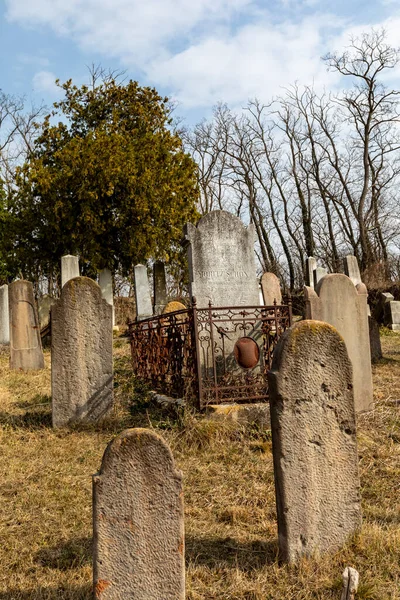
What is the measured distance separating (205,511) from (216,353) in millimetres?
3455

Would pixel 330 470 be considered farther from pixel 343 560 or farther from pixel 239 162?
pixel 239 162

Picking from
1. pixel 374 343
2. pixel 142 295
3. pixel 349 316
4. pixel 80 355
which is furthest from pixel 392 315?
pixel 80 355

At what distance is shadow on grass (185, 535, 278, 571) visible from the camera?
126 inches

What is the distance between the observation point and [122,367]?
10602 millimetres

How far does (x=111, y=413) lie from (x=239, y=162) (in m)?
27.7

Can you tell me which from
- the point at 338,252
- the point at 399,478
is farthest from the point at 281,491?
the point at 338,252

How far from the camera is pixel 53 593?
2883mm

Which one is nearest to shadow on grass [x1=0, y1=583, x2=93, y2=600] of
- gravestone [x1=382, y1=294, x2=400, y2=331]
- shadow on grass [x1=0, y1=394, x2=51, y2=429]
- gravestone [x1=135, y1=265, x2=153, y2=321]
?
shadow on grass [x1=0, y1=394, x2=51, y2=429]

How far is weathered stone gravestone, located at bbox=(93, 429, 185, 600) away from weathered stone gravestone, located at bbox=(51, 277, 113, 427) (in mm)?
4087

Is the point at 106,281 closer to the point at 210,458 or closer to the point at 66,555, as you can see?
the point at 210,458

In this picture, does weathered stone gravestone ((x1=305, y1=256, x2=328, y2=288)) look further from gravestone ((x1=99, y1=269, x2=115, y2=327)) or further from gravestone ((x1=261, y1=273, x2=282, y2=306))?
gravestone ((x1=99, y1=269, x2=115, y2=327))

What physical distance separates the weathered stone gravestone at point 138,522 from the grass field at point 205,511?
0.35 metres

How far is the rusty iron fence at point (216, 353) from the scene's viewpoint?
21.1 feet

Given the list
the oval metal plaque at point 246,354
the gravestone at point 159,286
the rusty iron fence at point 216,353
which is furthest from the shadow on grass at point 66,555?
the gravestone at point 159,286
